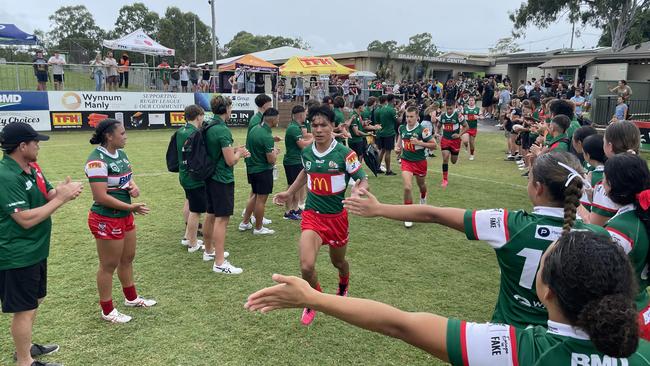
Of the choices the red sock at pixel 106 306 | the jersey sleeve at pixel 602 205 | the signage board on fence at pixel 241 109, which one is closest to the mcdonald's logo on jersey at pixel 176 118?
the signage board on fence at pixel 241 109

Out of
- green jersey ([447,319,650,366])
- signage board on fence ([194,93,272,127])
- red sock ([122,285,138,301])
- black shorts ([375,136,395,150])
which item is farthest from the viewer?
signage board on fence ([194,93,272,127])

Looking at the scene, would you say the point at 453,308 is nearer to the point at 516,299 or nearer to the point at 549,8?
the point at 516,299

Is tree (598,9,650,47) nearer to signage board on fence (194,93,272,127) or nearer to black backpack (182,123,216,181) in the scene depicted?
signage board on fence (194,93,272,127)

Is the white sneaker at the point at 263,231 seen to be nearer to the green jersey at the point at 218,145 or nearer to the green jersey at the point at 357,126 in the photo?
the green jersey at the point at 218,145

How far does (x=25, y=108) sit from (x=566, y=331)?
70.0 ft

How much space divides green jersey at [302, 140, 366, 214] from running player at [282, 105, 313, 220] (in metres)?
2.83

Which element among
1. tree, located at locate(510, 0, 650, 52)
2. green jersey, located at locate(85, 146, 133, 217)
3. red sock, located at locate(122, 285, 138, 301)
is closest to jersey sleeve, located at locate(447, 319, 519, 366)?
green jersey, located at locate(85, 146, 133, 217)

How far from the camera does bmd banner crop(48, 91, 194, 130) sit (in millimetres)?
18969

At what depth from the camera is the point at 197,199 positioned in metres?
6.52

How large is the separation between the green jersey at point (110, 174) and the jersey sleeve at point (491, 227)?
138 inches

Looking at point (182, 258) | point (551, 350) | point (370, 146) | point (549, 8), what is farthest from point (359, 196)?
point (549, 8)

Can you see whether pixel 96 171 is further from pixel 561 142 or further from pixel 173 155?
pixel 561 142

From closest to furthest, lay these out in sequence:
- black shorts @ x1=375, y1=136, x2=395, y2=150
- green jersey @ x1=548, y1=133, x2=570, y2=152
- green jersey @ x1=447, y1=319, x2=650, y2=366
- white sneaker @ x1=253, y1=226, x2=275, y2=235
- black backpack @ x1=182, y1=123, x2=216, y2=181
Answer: green jersey @ x1=447, y1=319, x2=650, y2=366
black backpack @ x1=182, y1=123, x2=216, y2=181
green jersey @ x1=548, y1=133, x2=570, y2=152
white sneaker @ x1=253, y1=226, x2=275, y2=235
black shorts @ x1=375, y1=136, x2=395, y2=150

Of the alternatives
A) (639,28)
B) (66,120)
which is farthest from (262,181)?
(639,28)
